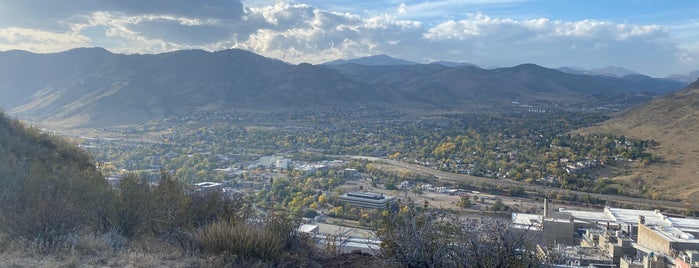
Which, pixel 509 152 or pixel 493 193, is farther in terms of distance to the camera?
pixel 509 152

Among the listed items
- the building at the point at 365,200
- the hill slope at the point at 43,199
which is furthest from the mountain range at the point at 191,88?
the hill slope at the point at 43,199

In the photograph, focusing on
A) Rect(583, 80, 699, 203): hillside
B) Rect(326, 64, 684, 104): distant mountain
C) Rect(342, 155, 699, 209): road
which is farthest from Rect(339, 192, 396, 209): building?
Rect(326, 64, 684, 104): distant mountain

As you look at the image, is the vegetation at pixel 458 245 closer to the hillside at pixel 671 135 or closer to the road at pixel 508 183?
the road at pixel 508 183

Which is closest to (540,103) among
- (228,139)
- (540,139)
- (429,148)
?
(540,139)

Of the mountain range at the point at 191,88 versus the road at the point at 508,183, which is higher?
the mountain range at the point at 191,88

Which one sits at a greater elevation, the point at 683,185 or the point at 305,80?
the point at 305,80

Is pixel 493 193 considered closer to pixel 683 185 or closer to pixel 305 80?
pixel 683 185
